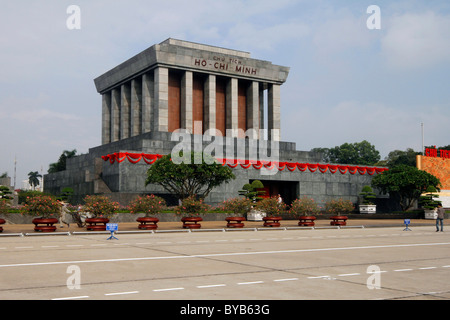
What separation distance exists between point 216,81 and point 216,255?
4997 centimetres

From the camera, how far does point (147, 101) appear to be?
192 feet

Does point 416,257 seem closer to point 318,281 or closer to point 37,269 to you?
point 318,281

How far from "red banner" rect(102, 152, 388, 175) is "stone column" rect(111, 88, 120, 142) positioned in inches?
843

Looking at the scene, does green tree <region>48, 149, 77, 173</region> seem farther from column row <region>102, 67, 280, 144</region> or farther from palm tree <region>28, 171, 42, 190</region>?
palm tree <region>28, 171, 42, 190</region>

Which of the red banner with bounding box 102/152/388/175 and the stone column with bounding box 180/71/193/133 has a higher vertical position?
the stone column with bounding box 180/71/193/133

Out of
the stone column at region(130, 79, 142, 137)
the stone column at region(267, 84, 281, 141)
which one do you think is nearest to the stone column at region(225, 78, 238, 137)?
the stone column at region(267, 84, 281, 141)

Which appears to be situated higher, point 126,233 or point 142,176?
point 142,176

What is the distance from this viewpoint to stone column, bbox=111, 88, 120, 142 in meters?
68.1

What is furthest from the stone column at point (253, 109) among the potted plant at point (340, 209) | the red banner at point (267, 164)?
the potted plant at point (340, 209)

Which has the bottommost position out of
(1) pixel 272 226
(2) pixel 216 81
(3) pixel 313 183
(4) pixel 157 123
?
(1) pixel 272 226

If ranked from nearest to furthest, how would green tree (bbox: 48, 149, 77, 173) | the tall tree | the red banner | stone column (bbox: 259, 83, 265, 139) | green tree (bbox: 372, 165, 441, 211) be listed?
the red banner < green tree (bbox: 372, 165, 441, 211) < stone column (bbox: 259, 83, 265, 139) < green tree (bbox: 48, 149, 77, 173) < the tall tree
